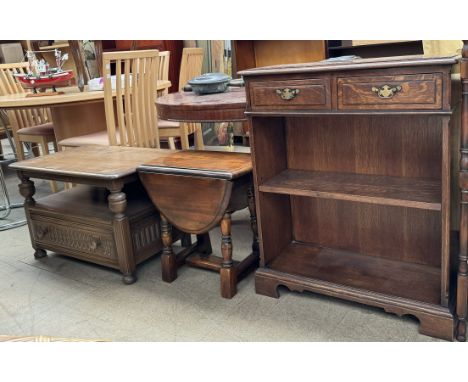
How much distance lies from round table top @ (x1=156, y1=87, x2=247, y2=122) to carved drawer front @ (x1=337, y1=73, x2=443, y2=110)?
50 centimetres

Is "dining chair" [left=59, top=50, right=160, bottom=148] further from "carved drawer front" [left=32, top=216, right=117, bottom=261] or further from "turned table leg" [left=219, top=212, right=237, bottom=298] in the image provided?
"turned table leg" [left=219, top=212, right=237, bottom=298]

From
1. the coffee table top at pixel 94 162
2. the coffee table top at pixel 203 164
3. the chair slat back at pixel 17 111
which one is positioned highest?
the chair slat back at pixel 17 111

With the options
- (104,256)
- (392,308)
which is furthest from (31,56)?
(392,308)

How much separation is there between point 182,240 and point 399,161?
116 centimetres

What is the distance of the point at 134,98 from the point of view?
2.90m

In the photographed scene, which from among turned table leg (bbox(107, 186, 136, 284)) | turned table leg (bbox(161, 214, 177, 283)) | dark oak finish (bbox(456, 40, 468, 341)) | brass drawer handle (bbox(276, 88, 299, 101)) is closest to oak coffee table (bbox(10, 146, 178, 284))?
turned table leg (bbox(107, 186, 136, 284))

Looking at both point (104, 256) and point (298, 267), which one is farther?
point (104, 256)

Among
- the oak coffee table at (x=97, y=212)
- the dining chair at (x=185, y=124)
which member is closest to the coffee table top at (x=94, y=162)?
the oak coffee table at (x=97, y=212)

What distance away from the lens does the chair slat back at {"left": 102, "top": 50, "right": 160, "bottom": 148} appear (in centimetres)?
277

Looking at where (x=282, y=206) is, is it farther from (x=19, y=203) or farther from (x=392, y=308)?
(x=19, y=203)

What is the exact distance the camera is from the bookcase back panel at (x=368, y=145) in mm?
1710

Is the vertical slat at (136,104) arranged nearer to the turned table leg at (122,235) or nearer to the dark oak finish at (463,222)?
the turned table leg at (122,235)

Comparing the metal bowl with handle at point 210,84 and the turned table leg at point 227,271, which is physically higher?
the metal bowl with handle at point 210,84

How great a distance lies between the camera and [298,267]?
1.92m
